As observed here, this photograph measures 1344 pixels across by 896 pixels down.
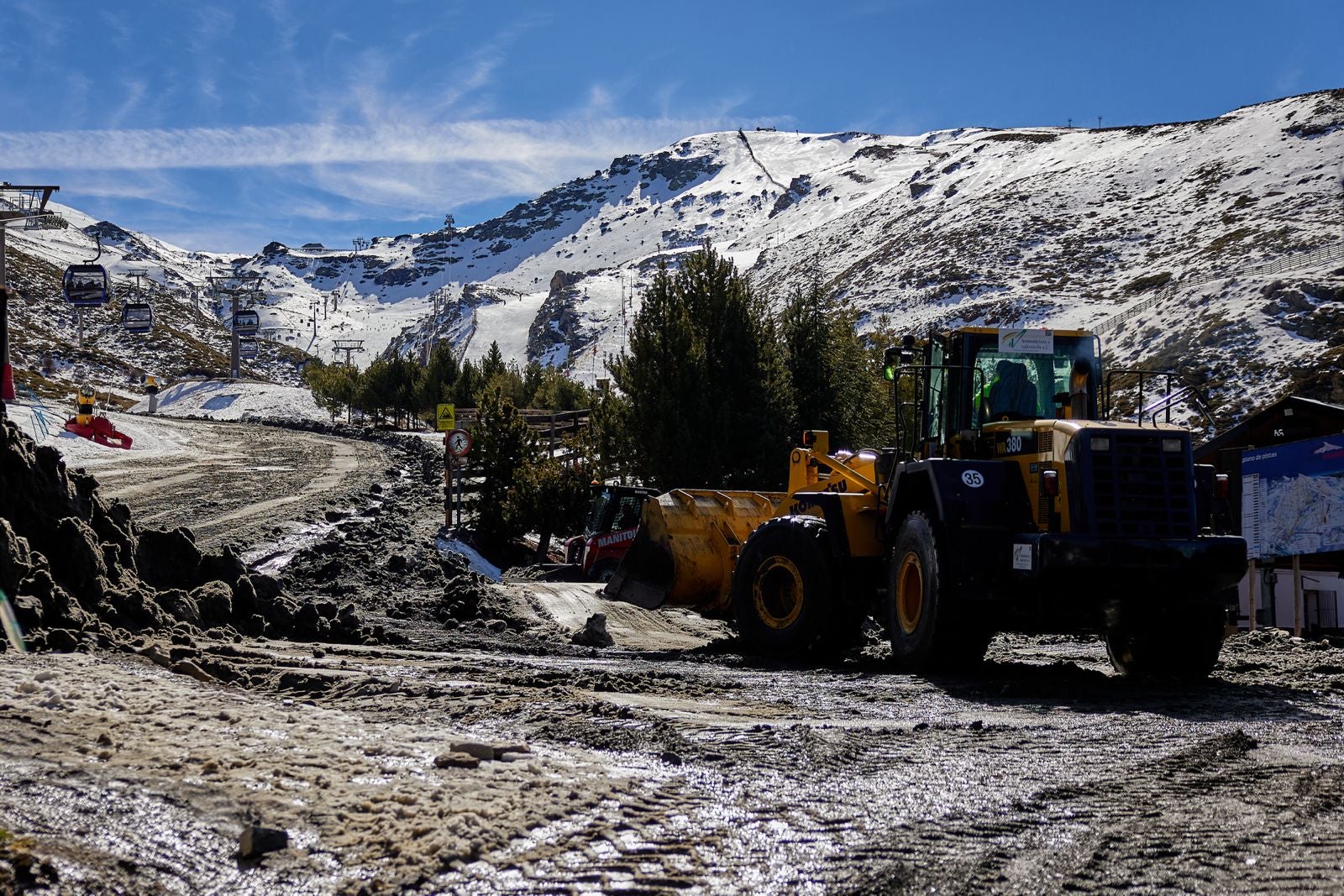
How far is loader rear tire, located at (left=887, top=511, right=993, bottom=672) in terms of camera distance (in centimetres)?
1028

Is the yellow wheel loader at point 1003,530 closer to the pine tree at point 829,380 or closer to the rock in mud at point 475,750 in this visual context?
the rock in mud at point 475,750

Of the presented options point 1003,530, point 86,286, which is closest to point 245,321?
point 86,286

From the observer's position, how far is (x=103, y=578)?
9.86m

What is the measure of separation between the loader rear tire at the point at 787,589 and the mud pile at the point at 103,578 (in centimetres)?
384

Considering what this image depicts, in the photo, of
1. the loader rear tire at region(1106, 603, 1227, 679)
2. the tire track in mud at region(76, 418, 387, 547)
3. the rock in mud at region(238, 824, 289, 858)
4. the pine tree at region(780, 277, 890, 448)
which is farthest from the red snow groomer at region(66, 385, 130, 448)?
the rock in mud at region(238, 824, 289, 858)

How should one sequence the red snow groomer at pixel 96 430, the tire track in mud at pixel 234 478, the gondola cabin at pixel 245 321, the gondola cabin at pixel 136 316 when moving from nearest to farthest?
the tire track in mud at pixel 234 478 < the red snow groomer at pixel 96 430 < the gondola cabin at pixel 136 316 < the gondola cabin at pixel 245 321

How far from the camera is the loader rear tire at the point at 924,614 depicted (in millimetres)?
10281

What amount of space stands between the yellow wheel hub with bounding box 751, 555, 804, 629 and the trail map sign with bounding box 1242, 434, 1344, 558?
9.13 metres

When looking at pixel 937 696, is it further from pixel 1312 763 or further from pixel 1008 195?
pixel 1008 195

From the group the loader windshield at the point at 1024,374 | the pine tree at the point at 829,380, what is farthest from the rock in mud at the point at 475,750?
the pine tree at the point at 829,380

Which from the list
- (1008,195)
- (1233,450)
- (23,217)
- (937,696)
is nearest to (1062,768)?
(937,696)

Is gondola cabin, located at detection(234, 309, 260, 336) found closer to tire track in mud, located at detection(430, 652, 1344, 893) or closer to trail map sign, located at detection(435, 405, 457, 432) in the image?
trail map sign, located at detection(435, 405, 457, 432)

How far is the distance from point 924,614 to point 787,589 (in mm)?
2339

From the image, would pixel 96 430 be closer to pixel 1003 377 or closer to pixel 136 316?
pixel 136 316
